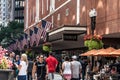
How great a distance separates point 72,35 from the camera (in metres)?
40.2

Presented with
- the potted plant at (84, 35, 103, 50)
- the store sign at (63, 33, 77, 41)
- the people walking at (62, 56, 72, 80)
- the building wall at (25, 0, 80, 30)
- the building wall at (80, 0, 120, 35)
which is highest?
the building wall at (25, 0, 80, 30)

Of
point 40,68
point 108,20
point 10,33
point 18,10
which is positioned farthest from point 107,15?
point 18,10

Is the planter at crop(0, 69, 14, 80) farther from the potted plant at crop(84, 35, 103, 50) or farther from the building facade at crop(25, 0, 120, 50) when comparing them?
the building facade at crop(25, 0, 120, 50)

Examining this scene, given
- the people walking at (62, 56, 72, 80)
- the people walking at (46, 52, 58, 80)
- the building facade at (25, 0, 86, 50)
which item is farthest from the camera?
the building facade at (25, 0, 86, 50)

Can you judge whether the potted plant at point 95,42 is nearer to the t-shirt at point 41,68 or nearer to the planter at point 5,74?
the t-shirt at point 41,68

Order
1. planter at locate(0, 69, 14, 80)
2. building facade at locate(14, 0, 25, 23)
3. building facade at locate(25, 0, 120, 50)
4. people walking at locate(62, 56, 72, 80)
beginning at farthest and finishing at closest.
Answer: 1. building facade at locate(14, 0, 25, 23)
2. building facade at locate(25, 0, 120, 50)
3. people walking at locate(62, 56, 72, 80)
4. planter at locate(0, 69, 14, 80)

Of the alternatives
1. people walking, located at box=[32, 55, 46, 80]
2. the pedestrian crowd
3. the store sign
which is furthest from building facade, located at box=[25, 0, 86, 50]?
people walking, located at box=[32, 55, 46, 80]

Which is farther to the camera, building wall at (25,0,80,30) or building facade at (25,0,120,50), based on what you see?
building wall at (25,0,80,30)

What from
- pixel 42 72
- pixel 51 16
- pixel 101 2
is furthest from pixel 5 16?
pixel 42 72

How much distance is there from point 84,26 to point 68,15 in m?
9.17

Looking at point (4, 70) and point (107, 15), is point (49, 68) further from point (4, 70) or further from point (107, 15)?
point (107, 15)

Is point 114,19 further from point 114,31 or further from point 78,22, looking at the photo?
point 78,22

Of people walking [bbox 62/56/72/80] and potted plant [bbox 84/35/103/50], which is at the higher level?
potted plant [bbox 84/35/103/50]

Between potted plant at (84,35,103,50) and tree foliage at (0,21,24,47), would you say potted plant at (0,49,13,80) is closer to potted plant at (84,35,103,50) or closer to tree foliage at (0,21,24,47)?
potted plant at (84,35,103,50)
